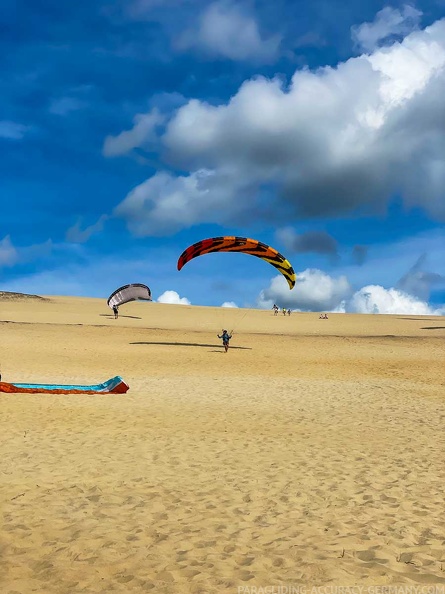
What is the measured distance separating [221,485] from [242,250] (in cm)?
2114

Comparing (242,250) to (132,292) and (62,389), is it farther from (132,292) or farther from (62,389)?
(132,292)

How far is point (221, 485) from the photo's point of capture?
8430 mm

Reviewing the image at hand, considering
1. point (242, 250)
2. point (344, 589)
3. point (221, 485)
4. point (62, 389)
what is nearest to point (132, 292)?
point (242, 250)

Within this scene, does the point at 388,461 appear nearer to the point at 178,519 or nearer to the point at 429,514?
the point at 429,514

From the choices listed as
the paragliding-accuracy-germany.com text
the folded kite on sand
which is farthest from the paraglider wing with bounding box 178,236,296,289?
the paragliding-accuracy-germany.com text

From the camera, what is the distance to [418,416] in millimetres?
14797

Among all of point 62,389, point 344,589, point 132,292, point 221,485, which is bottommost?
point 344,589

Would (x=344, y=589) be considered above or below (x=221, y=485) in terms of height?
below

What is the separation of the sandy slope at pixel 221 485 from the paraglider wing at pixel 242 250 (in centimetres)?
865

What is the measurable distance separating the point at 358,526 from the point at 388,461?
362 centimetres

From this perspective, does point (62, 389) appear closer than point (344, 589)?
No

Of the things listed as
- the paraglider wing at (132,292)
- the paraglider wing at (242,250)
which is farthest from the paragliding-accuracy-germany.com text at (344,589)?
the paraglider wing at (132,292)

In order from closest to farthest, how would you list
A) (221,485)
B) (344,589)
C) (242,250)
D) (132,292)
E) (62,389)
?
1. (344,589)
2. (221,485)
3. (62,389)
4. (242,250)
5. (132,292)

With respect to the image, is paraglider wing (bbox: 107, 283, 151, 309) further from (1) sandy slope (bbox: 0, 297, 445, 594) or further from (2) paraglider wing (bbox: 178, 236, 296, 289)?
(1) sandy slope (bbox: 0, 297, 445, 594)
